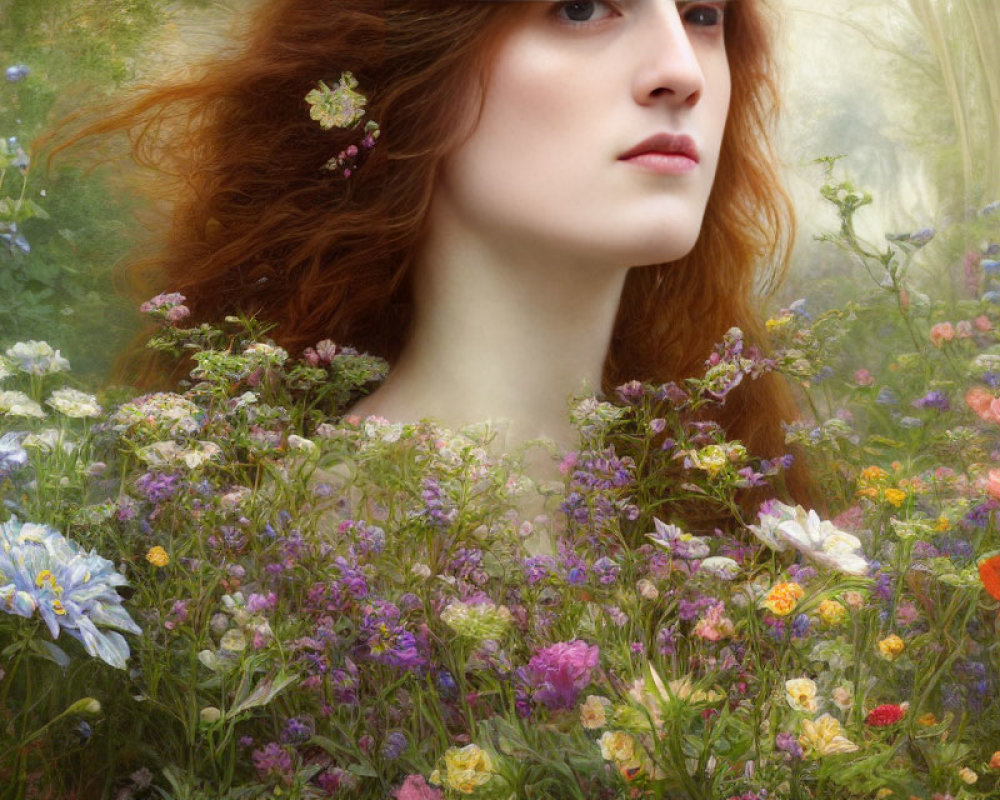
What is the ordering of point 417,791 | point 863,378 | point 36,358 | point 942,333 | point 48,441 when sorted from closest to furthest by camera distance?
1. point 417,791
2. point 48,441
3. point 36,358
4. point 942,333
5. point 863,378

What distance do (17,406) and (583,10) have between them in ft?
3.47

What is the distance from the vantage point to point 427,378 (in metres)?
2.27

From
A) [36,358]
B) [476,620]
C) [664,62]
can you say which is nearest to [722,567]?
[476,620]

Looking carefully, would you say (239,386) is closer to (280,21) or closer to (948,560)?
(280,21)

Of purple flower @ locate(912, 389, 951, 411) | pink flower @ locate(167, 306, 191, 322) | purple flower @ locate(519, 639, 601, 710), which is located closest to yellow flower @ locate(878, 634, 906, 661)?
purple flower @ locate(519, 639, 601, 710)

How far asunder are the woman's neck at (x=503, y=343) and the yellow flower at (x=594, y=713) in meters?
0.92

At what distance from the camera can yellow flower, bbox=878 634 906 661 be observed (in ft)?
4.69

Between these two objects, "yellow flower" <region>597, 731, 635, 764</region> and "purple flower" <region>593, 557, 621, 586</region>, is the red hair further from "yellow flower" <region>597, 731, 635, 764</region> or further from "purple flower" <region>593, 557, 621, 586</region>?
"yellow flower" <region>597, 731, 635, 764</region>

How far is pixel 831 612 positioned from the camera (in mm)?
1387

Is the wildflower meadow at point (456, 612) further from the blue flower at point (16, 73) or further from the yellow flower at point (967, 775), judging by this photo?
the blue flower at point (16, 73)

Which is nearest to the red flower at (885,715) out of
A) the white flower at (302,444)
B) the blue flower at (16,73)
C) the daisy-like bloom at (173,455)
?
the white flower at (302,444)

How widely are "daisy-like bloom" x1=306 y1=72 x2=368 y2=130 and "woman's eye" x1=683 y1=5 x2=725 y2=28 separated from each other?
0.57 m

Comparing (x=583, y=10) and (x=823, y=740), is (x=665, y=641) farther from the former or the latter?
(x=583, y=10)

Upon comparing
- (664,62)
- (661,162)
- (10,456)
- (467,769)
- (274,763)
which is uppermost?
(664,62)
